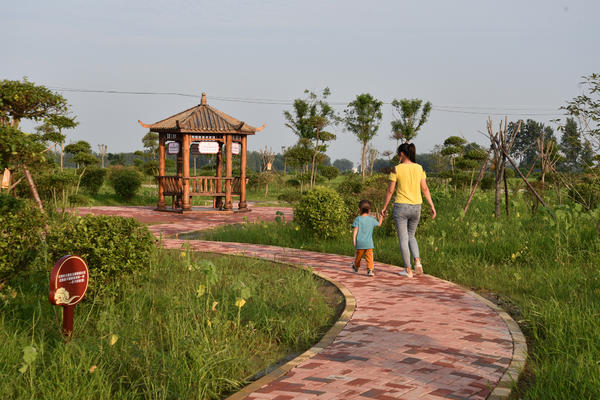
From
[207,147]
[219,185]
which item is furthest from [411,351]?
[207,147]

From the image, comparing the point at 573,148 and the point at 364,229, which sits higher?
the point at 573,148

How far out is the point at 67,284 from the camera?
13.5 ft

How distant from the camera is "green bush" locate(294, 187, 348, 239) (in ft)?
33.7

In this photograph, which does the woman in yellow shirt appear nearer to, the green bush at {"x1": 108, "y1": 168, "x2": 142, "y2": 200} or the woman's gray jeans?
the woman's gray jeans

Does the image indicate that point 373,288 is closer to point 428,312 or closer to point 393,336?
point 428,312

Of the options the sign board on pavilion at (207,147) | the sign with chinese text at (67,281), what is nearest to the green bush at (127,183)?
the sign board on pavilion at (207,147)

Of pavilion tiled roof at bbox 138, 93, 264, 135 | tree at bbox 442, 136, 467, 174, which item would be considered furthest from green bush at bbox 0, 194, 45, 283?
tree at bbox 442, 136, 467, 174

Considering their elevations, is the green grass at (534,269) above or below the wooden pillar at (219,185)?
below

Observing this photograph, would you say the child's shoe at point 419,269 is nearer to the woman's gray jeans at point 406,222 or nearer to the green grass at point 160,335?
the woman's gray jeans at point 406,222

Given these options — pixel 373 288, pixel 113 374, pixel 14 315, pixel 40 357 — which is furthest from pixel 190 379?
pixel 373 288

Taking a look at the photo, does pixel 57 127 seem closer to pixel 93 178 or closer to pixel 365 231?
pixel 93 178

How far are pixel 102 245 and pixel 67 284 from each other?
159 cm

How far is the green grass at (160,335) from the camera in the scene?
3514mm

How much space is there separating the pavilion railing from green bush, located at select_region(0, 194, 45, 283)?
12475 mm
